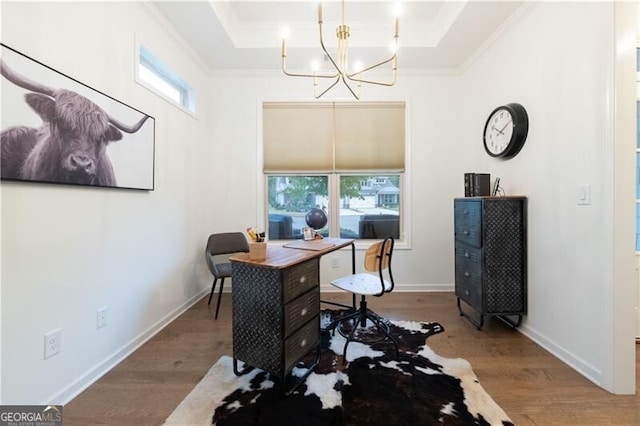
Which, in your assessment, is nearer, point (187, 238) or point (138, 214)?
point (138, 214)

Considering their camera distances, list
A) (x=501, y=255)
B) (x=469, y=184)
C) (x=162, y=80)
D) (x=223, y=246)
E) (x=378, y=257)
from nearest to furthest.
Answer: (x=378, y=257)
(x=501, y=255)
(x=469, y=184)
(x=162, y=80)
(x=223, y=246)

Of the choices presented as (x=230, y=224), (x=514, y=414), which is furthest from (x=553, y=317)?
(x=230, y=224)

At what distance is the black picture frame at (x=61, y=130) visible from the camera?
1255 millimetres

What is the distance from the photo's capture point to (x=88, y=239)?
1681 millimetres

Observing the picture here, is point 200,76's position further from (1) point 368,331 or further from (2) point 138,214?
(1) point 368,331

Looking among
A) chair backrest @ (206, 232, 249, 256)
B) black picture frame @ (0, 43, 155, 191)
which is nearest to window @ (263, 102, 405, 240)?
chair backrest @ (206, 232, 249, 256)

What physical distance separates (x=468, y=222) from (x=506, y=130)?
0.96 meters

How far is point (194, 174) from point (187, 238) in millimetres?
735

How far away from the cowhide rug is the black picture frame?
1.49m

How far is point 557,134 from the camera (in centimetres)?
203

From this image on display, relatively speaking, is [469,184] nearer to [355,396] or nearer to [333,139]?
[333,139]

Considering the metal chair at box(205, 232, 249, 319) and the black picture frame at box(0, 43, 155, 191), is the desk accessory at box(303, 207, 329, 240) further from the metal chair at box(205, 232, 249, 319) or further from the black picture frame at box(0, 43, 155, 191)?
the black picture frame at box(0, 43, 155, 191)

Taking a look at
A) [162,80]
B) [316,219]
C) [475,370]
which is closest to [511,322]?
[475,370]

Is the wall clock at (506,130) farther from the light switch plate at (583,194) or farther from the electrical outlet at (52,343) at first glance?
the electrical outlet at (52,343)
